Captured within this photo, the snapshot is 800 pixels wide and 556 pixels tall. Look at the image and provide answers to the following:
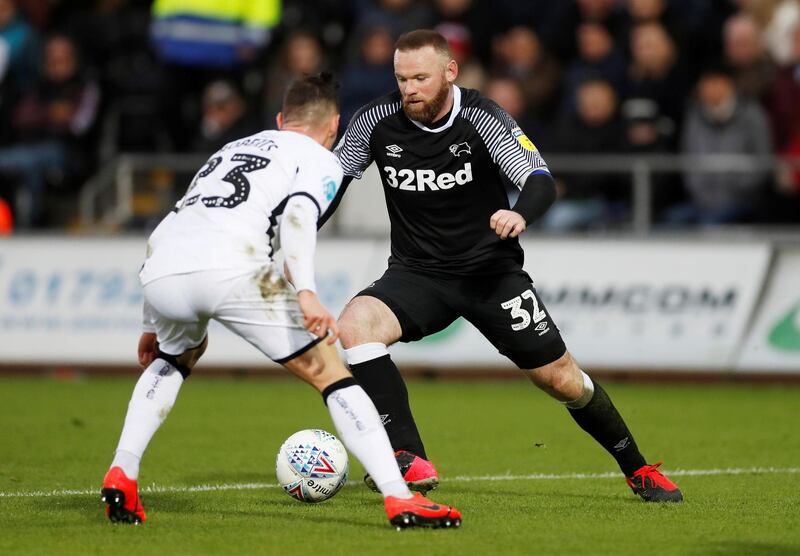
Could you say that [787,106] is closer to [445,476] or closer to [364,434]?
[445,476]

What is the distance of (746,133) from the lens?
47.5 feet

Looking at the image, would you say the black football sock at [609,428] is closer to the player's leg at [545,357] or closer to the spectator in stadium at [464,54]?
the player's leg at [545,357]

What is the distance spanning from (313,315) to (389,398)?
4.62ft

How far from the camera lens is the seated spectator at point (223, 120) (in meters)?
15.8

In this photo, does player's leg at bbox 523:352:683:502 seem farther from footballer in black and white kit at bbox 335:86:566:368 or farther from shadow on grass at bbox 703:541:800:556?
shadow on grass at bbox 703:541:800:556

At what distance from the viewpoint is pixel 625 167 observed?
47.1ft

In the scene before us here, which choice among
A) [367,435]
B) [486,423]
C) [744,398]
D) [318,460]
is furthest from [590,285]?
[367,435]

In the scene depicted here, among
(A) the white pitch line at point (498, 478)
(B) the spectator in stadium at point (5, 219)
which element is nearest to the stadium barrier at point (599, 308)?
(B) the spectator in stadium at point (5, 219)

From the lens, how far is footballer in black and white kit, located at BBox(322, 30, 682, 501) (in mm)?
7273

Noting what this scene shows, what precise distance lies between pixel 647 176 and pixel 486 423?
4338mm

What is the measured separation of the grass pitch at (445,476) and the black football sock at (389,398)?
0.38 metres

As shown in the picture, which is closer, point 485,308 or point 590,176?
point 485,308

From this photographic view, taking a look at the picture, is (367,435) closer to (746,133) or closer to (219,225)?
(219,225)

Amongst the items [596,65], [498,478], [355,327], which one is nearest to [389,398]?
[355,327]
